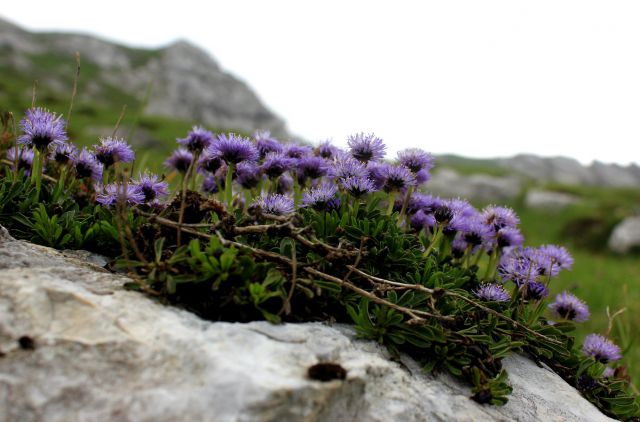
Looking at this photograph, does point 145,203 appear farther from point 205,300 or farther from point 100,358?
point 100,358

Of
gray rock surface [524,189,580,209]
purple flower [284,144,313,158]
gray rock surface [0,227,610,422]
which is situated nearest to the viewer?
gray rock surface [0,227,610,422]

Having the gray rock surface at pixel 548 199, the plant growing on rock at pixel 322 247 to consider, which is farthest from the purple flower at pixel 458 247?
the gray rock surface at pixel 548 199

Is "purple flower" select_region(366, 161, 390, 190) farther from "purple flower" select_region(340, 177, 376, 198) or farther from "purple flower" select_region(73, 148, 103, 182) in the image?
"purple flower" select_region(73, 148, 103, 182)

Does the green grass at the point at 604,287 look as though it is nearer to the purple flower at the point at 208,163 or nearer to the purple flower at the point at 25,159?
the purple flower at the point at 208,163

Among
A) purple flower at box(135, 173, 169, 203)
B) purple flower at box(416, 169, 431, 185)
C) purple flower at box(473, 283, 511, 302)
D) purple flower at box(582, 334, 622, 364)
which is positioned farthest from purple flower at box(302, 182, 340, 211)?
purple flower at box(582, 334, 622, 364)

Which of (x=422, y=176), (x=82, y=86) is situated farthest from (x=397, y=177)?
(x=82, y=86)

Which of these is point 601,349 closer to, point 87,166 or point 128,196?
point 128,196
